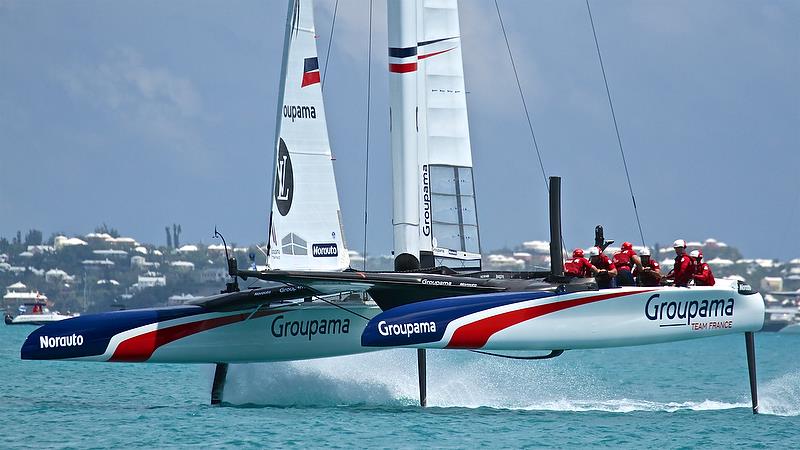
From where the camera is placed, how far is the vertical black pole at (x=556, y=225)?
43.4ft

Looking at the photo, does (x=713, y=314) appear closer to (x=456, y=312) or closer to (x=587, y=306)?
(x=587, y=306)

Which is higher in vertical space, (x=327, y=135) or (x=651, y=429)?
(x=327, y=135)

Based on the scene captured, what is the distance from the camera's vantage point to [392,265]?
14.6 m

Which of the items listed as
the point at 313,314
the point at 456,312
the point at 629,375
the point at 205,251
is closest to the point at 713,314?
the point at 456,312

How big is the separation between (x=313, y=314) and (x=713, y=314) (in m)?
3.94

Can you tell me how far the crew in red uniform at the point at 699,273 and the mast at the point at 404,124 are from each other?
276 centimetres

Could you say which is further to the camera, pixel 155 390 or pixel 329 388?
pixel 155 390

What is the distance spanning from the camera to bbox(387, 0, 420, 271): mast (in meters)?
14.4

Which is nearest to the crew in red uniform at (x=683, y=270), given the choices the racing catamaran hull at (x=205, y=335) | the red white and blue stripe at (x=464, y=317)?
the red white and blue stripe at (x=464, y=317)

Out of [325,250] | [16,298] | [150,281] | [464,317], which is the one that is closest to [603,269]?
[464,317]

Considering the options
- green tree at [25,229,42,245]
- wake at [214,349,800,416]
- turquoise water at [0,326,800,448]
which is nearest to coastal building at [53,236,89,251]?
green tree at [25,229,42,245]

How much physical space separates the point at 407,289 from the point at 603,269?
193 centimetres

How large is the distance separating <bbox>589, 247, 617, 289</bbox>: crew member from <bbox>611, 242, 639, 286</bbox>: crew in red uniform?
9 cm

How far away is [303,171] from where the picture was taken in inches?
534
